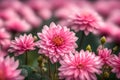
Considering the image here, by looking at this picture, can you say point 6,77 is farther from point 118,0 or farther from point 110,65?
point 118,0

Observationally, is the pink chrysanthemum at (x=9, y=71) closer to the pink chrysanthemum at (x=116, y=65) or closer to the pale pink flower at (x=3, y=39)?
the pink chrysanthemum at (x=116, y=65)

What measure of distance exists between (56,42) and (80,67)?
0.13m

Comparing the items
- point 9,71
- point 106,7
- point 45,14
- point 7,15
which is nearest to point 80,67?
point 9,71

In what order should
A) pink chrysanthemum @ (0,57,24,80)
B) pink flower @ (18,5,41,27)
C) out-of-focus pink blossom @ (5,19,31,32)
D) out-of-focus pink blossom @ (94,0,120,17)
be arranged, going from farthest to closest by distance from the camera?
out-of-focus pink blossom @ (94,0,120,17)
pink flower @ (18,5,41,27)
out-of-focus pink blossom @ (5,19,31,32)
pink chrysanthemum @ (0,57,24,80)

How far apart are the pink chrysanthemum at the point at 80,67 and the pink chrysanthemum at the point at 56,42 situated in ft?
0.13

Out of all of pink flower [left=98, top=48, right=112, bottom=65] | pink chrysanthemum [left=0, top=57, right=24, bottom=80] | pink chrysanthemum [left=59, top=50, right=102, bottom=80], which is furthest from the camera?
pink flower [left=98, top=48, right=112, bottom=65]

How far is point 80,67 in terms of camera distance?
1429 mm

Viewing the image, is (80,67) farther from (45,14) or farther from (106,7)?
(106,7)

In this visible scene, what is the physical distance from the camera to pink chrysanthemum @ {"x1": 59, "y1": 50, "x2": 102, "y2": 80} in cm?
141

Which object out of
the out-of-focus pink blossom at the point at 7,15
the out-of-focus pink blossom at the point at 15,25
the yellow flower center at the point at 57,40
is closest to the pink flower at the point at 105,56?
the yellow flower center at the point at 57,40

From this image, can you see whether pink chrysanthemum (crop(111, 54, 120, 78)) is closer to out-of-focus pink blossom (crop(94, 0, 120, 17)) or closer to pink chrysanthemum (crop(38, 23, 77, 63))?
pink chrysanthemum (crop(38, 23, 77, 63))

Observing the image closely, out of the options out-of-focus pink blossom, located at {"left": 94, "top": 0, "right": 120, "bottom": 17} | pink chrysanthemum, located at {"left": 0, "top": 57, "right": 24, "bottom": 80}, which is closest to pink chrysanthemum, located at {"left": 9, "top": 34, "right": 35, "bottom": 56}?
pink chrysanthemum, located at {"left": 0, "top": 57, "right": 24, "bottom": 80}

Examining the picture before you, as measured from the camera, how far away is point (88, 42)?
6.81ft

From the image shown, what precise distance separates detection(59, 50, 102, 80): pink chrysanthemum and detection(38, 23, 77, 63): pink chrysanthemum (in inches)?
1.6
